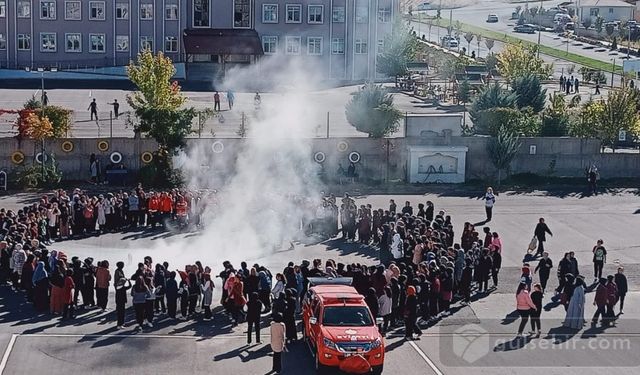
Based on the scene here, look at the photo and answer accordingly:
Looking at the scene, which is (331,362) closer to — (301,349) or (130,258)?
(301,349)

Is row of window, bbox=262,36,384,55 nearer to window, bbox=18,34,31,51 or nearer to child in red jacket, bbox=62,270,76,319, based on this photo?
window, bbox=18,34,31,51

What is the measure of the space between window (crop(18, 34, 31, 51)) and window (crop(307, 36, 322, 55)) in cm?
1992

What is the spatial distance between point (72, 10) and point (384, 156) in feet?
128

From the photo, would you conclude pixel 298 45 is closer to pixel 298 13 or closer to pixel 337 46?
pixel 298 13

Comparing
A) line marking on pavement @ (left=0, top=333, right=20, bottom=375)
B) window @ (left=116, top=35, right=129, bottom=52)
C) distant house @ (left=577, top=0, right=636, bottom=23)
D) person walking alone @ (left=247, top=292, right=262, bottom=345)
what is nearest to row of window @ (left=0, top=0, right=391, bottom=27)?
window @ (left=116, top=35, right=129, bottom=52)

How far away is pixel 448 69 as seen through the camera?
79.3 m

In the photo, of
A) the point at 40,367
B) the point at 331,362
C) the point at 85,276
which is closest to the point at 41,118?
the point at 85,276

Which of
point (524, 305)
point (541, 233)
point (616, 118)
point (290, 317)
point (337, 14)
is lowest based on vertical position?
point (290, 317)

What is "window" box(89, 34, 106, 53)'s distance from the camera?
7850 centimetres

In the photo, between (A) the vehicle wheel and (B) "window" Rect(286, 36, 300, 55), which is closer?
(A) the vehicle wheel

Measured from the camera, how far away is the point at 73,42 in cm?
7850

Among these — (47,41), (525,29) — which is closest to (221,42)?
(47,41)

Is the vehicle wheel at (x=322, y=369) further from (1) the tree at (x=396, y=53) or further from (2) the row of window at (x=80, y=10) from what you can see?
(2) the row of window at (x=80, y=10)
